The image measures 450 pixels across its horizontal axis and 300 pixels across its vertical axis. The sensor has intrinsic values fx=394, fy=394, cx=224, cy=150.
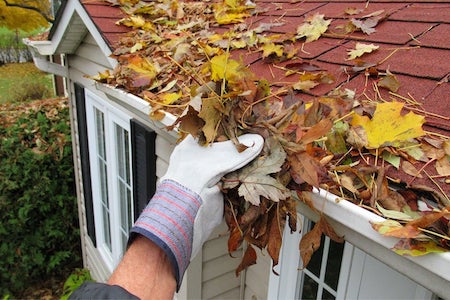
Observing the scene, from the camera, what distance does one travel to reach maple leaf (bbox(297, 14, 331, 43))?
7.07 ft

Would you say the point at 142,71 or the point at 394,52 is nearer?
the point at 394,52

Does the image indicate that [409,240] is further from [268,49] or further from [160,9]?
[160,9]

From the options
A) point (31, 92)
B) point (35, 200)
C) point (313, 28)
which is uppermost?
point (313, 28)

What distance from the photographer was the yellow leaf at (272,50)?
2.04 metres

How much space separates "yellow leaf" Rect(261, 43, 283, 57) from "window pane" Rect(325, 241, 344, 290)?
114cm

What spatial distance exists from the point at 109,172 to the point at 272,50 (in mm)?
2780

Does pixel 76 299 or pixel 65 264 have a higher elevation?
pixel 76 299

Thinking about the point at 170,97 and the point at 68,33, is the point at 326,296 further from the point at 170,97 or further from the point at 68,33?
the point at 68,33

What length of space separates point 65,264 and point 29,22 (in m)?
6.32

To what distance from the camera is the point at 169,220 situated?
1.15 m

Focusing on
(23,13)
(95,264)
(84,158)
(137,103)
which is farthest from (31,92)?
(137,103)

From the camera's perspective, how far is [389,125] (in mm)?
1258

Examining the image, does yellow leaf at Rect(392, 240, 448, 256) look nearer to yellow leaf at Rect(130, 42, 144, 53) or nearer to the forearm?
the forearm

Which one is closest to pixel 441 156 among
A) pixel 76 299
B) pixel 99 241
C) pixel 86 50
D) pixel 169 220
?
pixel 169 220
